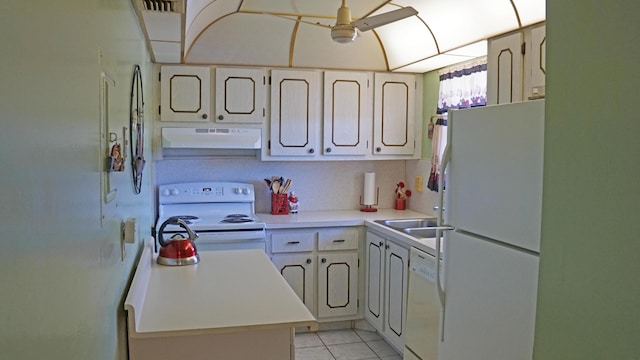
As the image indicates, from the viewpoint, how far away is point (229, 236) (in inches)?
151

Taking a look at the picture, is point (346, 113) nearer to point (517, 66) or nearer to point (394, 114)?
point (394, 114)

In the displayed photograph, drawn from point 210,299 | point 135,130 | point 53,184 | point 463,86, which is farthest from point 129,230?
point 463,86

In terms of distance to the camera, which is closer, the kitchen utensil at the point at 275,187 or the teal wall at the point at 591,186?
the teal wall at the point at 591,186

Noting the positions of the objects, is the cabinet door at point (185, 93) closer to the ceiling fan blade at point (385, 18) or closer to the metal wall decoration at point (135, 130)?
the metal wall decoration at point (135, 130)

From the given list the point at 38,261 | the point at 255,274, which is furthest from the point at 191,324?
the point at 38,261

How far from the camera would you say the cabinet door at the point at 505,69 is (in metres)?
2.90

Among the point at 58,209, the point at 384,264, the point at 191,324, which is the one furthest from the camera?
the point at 384,264

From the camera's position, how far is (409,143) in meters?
4.56

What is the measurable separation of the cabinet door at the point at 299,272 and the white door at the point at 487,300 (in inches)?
63.8

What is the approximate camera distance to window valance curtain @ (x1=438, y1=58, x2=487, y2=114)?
371 cm

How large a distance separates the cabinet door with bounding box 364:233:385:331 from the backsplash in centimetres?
65

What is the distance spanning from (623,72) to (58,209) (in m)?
0.98

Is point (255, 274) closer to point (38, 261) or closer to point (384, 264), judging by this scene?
point (384, 264)

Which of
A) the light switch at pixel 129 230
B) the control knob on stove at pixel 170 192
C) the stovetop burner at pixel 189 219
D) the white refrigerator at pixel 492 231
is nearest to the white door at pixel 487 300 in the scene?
the white refrigerator at pixel 492 231
